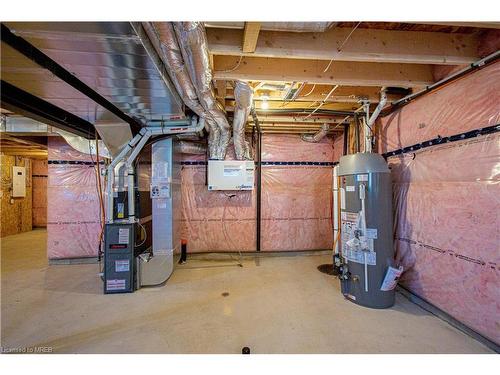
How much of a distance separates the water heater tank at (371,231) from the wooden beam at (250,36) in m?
1.47

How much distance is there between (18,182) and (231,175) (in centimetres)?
599

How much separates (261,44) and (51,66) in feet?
4.71

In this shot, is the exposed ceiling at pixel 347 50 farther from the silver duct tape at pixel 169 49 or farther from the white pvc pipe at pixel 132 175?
the white pvc pipe at pixel 132 175

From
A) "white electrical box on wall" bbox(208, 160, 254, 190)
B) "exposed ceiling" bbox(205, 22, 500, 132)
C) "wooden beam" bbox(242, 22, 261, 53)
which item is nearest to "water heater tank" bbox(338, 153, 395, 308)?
"exposed ceiling" bbox(205, 22, 500, 132)

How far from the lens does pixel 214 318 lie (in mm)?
1968

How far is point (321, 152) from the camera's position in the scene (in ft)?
13.0

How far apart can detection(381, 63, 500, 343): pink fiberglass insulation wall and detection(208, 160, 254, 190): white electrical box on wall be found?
78.0 inches

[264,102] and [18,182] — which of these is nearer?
[264,102]

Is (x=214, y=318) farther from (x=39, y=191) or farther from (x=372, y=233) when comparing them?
(x=39, y=191)

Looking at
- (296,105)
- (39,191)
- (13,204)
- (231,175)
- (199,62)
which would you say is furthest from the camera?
(39,191)

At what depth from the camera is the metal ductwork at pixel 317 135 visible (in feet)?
11.2

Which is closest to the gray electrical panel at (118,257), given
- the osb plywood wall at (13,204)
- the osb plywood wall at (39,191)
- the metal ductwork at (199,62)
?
the metal ductwork at (199,62)

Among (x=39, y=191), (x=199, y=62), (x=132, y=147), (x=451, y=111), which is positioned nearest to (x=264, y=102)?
(x=199, y=62)
